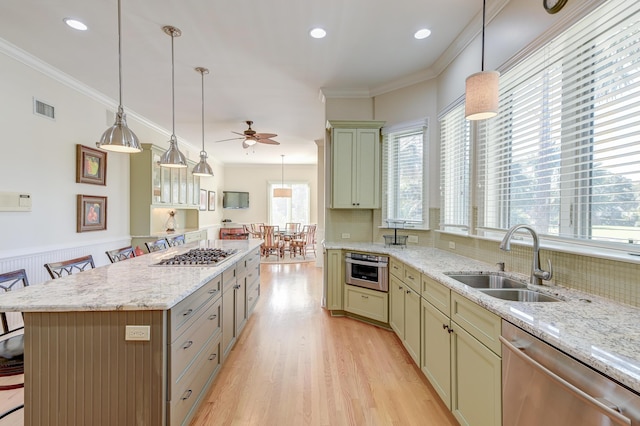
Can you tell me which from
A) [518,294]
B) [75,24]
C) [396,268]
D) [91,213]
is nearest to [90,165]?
[91,213]

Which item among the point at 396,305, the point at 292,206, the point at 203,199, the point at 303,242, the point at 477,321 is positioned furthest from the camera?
the point at 292,206

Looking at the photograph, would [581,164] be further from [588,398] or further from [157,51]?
[157,51]

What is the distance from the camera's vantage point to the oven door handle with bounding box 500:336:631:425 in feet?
2.60

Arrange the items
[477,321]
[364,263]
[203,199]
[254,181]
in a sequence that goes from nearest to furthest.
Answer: [477,321] < [364,263] < [203,199] < [254,181]

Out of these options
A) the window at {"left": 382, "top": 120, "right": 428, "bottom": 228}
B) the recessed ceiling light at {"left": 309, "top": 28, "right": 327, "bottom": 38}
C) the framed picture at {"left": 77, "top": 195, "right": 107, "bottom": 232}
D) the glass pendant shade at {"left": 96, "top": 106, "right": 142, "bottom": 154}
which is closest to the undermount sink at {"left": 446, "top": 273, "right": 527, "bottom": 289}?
the window at {"left": 382, "top": 120, "right": 428, "bottom": 228}

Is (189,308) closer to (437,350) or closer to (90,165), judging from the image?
(437,350)

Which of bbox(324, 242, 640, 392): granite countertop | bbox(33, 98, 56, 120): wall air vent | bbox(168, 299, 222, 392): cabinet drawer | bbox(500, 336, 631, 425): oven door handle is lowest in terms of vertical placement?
bbox(168, 299, 222, 392): cabinet drawer

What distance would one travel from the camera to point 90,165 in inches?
153

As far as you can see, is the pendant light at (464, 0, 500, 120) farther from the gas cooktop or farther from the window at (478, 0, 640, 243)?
the gas cooktop

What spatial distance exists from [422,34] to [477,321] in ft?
8.48

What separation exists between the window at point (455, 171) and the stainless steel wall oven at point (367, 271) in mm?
829

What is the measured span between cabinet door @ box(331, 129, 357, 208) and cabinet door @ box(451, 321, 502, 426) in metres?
2.27

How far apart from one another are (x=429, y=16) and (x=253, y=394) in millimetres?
3431

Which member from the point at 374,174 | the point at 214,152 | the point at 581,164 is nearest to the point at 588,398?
the point at 581,164
